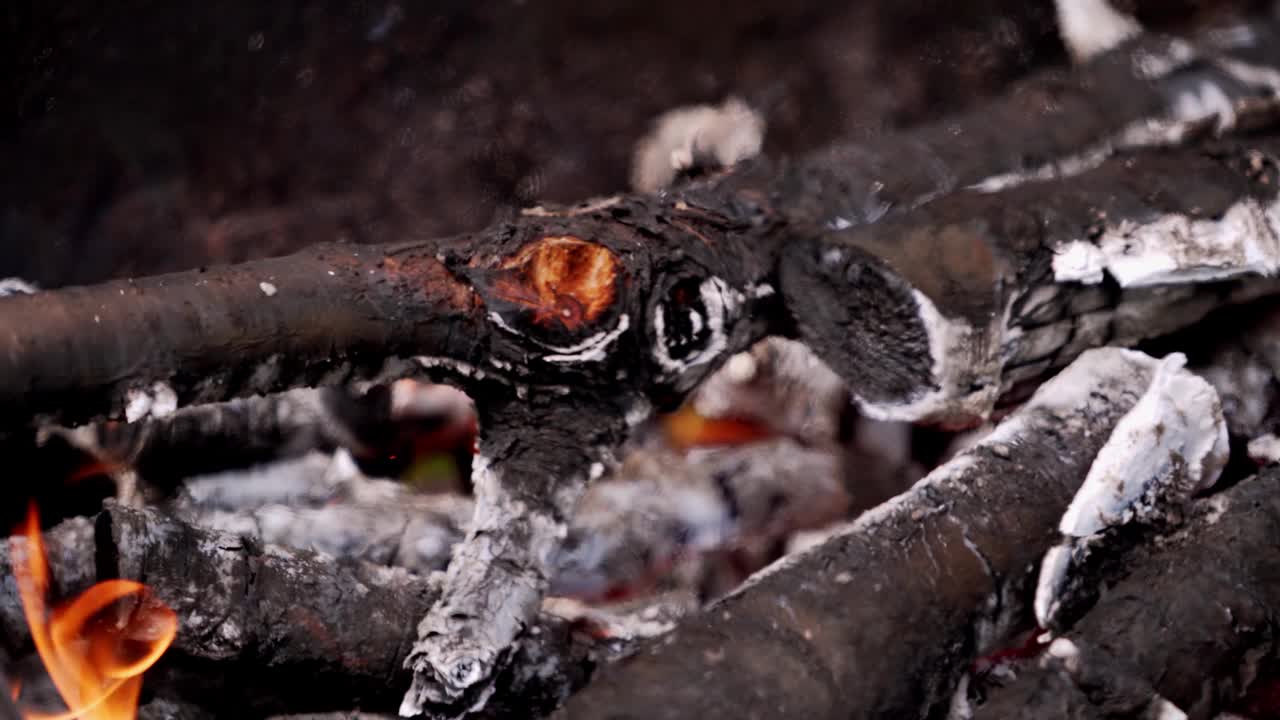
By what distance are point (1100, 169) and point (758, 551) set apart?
67 centimetres

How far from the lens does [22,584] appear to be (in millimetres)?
1072

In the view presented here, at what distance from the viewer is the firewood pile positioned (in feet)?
3.29

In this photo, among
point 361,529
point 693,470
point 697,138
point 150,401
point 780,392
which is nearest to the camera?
point 150,401

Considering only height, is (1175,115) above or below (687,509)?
above

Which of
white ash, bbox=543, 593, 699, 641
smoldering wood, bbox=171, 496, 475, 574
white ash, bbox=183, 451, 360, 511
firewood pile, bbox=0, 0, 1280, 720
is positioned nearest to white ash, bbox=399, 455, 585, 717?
firewood pile, bbox=0, 0, 1280, 720

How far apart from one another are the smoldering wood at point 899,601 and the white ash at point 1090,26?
3.31 ft

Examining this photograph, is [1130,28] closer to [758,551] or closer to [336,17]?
[758,551]

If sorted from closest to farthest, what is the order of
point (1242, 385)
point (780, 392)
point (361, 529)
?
1. point (361, 529)
2. point (1242, 385)
3. point (780, 392)

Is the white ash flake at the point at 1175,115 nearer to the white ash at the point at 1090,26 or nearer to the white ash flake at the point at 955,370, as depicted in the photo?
the white ash at the point at 1090,26

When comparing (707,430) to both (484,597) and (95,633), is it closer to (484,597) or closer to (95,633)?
(484,597)

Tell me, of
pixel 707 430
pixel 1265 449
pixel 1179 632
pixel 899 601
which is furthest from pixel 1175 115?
pixel 899 601

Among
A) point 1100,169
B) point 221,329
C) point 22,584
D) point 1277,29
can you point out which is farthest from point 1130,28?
point 22,584

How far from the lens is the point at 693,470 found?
168cm

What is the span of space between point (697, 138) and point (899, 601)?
1.22 meters
